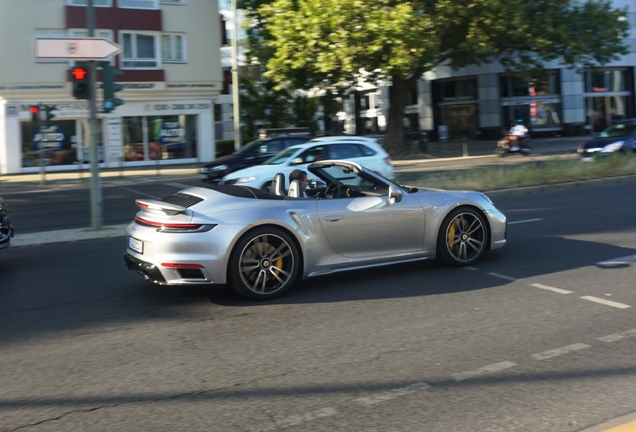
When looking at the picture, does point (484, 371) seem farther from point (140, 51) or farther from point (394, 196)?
point (140, 51)

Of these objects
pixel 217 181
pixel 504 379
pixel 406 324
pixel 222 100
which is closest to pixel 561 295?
pixel 406 324

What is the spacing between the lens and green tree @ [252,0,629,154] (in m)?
28.7

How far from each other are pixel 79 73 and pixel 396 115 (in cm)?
2402

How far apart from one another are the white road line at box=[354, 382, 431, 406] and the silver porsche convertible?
2.68 m

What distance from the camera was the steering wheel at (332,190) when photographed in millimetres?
8223

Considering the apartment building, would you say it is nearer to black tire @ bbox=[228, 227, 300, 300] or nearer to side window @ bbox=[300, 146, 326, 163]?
side window @ bbox=[300, 146, 326, 163]

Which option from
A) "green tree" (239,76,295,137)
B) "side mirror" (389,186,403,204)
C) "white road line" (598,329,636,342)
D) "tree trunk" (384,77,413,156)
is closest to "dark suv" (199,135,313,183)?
"tree trunk" (384,77,413,156)

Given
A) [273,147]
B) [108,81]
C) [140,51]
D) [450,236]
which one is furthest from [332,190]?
[140,51]

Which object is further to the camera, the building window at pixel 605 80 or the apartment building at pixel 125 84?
the building window at pixel 605 80

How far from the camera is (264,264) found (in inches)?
282

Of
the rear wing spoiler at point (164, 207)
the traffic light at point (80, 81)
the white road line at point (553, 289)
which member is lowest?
the white road line at point (553, 289)

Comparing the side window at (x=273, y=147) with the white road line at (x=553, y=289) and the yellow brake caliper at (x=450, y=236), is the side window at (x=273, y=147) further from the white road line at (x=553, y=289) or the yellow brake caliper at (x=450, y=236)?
the white road line at (x=553, y=289)

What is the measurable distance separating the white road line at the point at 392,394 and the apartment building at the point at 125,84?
30.3 m

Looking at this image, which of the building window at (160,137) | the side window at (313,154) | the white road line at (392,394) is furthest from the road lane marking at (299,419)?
the building window at (160,137)
